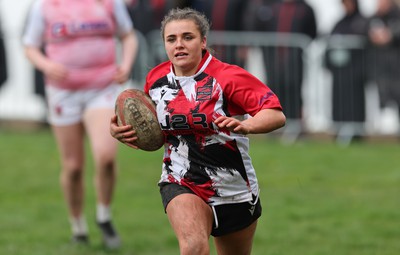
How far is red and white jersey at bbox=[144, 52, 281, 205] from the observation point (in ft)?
22.7

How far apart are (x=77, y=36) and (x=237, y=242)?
3268mm

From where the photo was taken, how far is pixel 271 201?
12.5 meters

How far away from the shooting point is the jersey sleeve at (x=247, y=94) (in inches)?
269

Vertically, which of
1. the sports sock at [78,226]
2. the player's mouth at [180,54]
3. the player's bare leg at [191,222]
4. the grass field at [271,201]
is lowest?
the grass field at [271,201]

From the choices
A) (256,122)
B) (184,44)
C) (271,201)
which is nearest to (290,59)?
(271,201)

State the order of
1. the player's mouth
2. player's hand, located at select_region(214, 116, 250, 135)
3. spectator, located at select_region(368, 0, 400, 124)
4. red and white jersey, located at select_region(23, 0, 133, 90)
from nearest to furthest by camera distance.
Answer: player's hand, located at select_region(214, 116, 250, 135) → the player's mouth → red and white jersey, located at select_region(23, 0, 133, 90) → spectator, located at select_region(368, 0, 400, 124)

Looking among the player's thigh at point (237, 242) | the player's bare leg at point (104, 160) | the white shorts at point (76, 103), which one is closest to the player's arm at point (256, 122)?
the player's thigh at point (237, 242)

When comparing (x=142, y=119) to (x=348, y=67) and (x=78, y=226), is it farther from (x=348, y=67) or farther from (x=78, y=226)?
(x=348, y=67)

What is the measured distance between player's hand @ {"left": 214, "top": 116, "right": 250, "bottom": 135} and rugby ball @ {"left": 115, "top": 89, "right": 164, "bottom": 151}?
680 mm

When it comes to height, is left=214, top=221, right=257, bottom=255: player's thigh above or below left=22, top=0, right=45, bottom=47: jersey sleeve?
below

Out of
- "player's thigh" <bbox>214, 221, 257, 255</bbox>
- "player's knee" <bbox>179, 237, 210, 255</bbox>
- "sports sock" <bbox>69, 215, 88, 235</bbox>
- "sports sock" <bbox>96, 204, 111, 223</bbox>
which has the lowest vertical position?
"sports sock" <bbox>69, 215, 88, 235</bbox>

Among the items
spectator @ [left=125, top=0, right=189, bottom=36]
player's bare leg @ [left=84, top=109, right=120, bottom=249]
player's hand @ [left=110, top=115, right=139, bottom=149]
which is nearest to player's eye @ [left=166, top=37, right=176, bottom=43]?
player's hand @ [left=110, top=115, right=139, bottom=149]

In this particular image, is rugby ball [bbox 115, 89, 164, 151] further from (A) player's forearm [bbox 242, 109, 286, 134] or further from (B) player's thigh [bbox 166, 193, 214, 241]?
(A) player's forearm [bbox 242, 109, 286, 134]

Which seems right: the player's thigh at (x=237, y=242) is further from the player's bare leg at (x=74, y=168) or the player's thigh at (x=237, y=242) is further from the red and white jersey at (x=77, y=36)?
the red and white jersey at (x=77, y=36)
